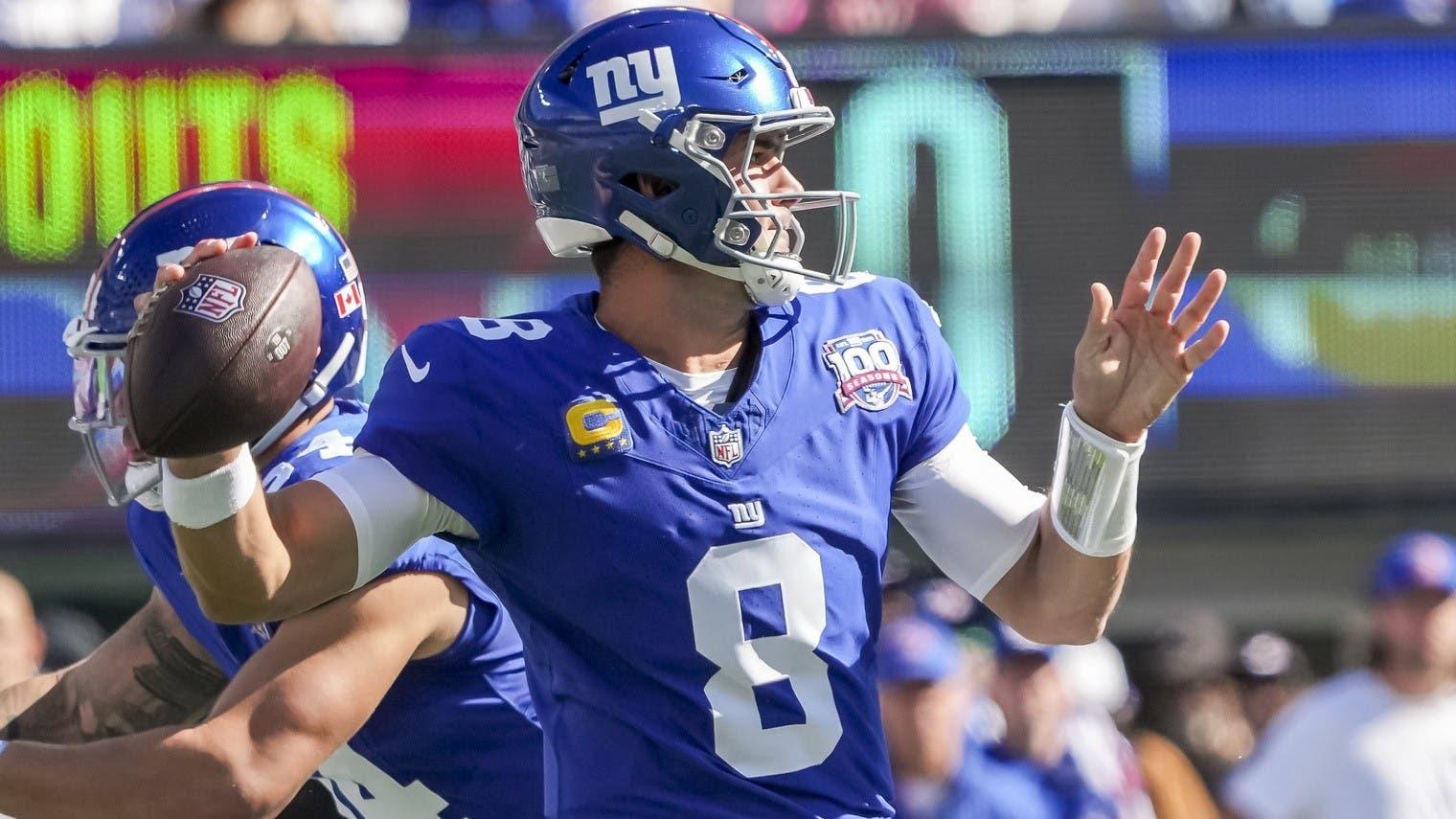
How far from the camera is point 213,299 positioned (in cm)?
239

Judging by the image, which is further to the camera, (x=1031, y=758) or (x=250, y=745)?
(x=1031, y=758)

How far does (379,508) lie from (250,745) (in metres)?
0.41

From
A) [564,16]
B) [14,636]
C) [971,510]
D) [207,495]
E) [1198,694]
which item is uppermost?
[207,495]

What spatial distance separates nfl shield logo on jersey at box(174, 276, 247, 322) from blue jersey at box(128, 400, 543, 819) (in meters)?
0.65

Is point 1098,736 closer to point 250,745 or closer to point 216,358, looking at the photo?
point 250,745

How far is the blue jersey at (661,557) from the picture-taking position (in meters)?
2.53

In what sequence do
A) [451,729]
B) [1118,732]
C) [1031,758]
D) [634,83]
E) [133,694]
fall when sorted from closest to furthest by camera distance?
1. [634,83]
2. [451,729]
3. [133,694]
4. [1031,758]
5. [1118,732]

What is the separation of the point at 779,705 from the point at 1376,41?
4917mm

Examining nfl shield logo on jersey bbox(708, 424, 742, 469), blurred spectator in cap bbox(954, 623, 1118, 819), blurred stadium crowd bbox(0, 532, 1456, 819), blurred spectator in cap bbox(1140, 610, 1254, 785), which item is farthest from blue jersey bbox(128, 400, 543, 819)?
blurred spectator in cap bbox(1140, 610, 1254, 785)

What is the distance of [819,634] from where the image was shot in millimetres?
2570

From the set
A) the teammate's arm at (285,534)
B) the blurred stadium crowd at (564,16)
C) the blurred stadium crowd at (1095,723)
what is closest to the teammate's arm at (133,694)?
the teammate's arm at (285,534)

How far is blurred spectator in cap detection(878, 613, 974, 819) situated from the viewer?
5387 millimetres

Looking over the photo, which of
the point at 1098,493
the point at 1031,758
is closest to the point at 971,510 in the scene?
the point at 1098,493

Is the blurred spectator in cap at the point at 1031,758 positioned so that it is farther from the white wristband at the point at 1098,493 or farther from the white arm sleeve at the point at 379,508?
the white arm sleeve at the point at 379,508
